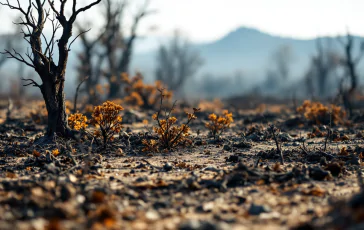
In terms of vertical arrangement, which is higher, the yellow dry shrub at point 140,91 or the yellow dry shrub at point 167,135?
the yellow dry shrub at point 140,91

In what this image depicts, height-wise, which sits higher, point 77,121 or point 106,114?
point 106,114

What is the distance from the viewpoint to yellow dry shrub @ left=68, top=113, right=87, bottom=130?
743 centimetres

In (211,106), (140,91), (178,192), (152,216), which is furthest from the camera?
(211,106)

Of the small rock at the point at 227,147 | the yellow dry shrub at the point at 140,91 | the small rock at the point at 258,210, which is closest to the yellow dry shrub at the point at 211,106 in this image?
the yellow dry shrub at the point at 140,91

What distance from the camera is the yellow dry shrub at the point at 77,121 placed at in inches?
293

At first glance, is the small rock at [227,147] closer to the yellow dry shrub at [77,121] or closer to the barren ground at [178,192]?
the barren ground at [178,192]

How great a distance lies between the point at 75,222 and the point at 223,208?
145 cm

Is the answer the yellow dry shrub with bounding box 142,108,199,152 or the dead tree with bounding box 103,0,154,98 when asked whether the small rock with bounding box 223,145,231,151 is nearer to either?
the yellow dry shrub with bounding box 142,108,199,152

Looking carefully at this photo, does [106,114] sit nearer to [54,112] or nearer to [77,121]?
[77,121]

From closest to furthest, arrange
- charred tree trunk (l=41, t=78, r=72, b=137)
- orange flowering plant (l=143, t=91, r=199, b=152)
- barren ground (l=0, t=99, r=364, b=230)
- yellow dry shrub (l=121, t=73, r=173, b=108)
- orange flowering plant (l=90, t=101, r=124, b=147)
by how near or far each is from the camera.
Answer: barren ground (l=0, t=99, r=364, b=230)
orange flowering plant (l=90, t=101, r=124, b=147)
orange flowering plant (l=143, t=91, r=199, b=152)
charred tree trunk (l=41, t=78, r=72, b=137)
yellow dry shrub (l=121, t=73, r=173, b=108)

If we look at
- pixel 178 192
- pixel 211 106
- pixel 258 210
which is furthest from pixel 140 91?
pixel 258 210

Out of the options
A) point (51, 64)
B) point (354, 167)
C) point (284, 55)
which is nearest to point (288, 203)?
point (354, 167)

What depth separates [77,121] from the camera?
7660 mm

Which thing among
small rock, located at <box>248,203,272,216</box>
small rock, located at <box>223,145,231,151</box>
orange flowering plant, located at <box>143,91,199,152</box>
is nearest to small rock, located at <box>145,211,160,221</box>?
small rock, located at <box>248,203,272,216</box>
